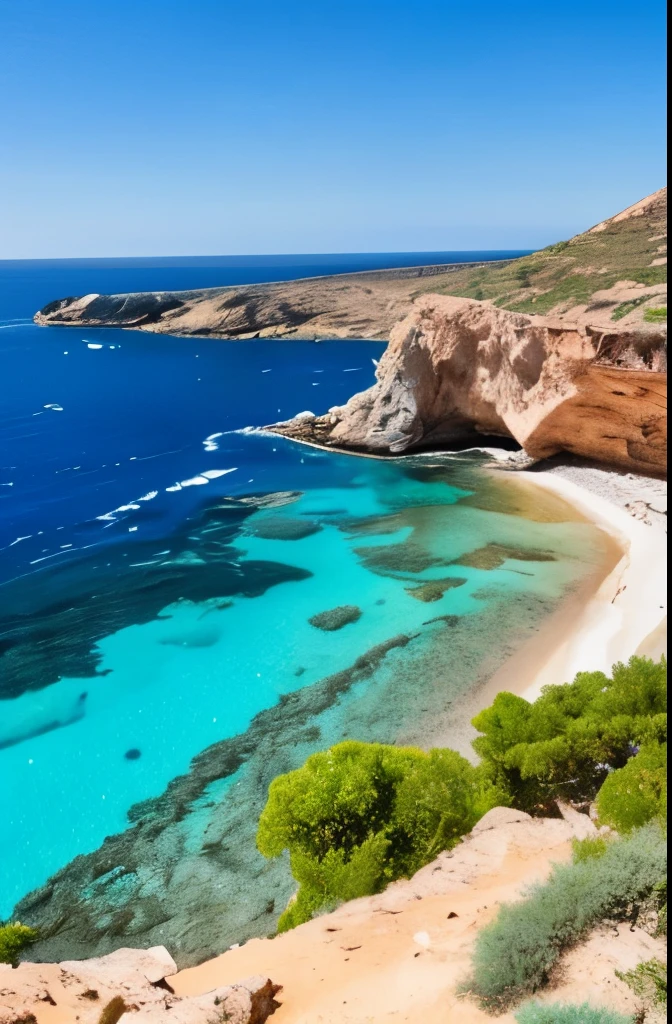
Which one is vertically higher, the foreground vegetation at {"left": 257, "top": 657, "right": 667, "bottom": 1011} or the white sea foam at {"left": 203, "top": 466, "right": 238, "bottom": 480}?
the white sea foam at {"left": 203, "top": 466, "right": 238, "bottom": 480}

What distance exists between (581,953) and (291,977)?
4.09 metres

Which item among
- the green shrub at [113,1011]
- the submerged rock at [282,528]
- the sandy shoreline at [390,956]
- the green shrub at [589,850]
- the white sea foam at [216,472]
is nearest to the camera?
the sandy shoreline at [390,956]

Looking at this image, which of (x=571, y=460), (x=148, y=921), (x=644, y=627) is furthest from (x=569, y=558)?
(x=148, y=921)

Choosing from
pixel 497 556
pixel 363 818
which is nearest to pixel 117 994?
pixel 363 818

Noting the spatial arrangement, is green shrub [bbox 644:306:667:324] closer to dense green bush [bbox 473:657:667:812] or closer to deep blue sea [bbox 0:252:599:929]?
deep blue sea [bbox 0:252:599:929]

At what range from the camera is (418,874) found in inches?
460

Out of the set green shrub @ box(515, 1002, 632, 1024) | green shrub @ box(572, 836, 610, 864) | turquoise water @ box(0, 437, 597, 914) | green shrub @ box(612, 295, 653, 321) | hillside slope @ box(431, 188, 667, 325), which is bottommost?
turquoise water @ box(0, 437, 597, 914)

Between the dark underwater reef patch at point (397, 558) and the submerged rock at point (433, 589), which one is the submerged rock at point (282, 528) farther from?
the submerged rock at point (433, 589)

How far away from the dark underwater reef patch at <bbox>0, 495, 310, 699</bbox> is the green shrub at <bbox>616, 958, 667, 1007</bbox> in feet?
65.1

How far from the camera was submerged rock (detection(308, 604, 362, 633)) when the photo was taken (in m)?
25.3

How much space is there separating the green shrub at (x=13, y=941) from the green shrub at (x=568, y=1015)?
34.2 ft

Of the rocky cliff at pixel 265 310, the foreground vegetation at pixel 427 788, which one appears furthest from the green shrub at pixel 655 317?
the rocky cliff at pixel 265 310

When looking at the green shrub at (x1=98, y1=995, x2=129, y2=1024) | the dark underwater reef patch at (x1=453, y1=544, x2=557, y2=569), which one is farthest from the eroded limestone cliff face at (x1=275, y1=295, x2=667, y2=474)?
the green shrub at (x1=98, y1=995, x2=129, y2=1024)

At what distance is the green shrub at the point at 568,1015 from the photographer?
6.77 m
